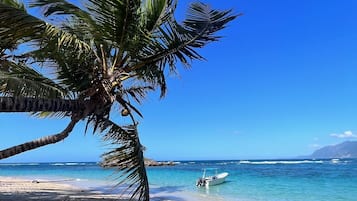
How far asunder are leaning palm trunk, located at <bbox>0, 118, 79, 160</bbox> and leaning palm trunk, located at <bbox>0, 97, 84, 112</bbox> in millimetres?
279

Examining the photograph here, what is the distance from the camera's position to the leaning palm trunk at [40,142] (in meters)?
5.67

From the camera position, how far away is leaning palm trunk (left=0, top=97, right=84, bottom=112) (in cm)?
460

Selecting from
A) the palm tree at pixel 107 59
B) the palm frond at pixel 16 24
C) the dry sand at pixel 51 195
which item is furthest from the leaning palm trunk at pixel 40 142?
the dry sand at pixel 51 195

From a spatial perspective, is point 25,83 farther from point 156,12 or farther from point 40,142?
point 156,12

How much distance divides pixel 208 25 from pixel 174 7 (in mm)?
579

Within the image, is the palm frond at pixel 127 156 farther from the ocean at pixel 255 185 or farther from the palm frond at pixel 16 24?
the palm frond at pixel 16 24

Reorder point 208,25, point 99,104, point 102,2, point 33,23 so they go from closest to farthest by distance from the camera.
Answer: point 33,23 → point 102,2 → point 99,104 → point 208,25

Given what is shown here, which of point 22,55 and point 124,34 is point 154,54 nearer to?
point 124,34

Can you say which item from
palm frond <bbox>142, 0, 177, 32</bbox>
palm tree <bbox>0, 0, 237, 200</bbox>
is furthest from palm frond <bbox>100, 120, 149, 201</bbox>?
palm frond <bbox>142, 0, 177, 32</bbox>

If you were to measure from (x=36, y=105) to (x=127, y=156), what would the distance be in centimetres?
201

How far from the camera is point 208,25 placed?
649 centimetres

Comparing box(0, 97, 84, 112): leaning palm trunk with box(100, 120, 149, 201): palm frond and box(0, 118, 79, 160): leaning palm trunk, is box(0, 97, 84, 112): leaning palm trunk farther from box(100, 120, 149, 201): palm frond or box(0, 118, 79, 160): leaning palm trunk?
box(100, 120, 149, 201): palm frond

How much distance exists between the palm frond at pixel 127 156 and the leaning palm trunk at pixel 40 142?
0.69 m

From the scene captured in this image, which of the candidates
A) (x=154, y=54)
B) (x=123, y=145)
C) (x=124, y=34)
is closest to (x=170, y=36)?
(x=154, y=54)
